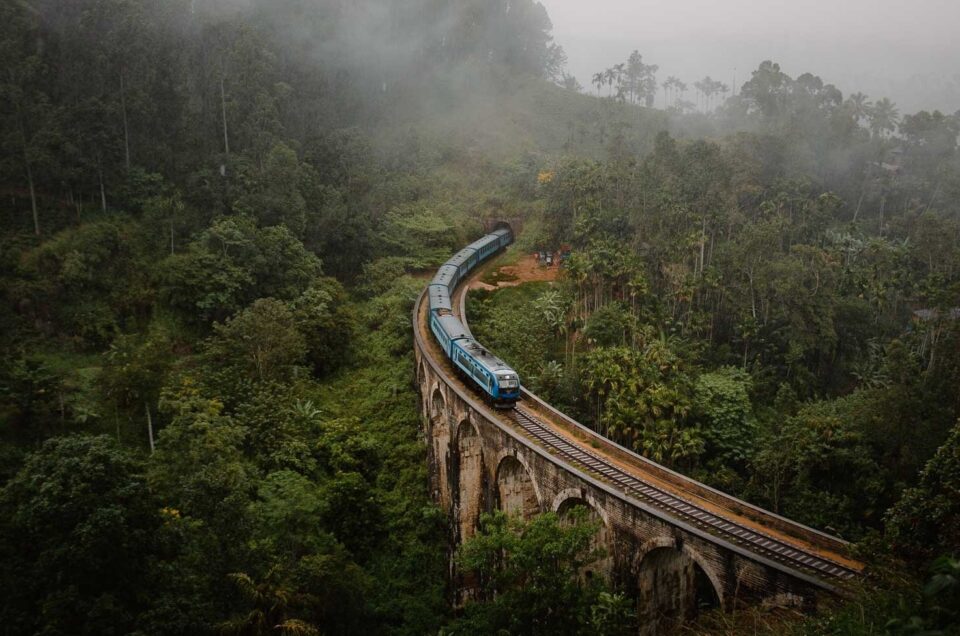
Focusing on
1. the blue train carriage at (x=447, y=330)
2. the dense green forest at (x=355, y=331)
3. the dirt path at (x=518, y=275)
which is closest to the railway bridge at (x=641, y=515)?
the dense green forest at (x=355, y=331)

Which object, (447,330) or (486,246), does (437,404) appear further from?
(486,246)

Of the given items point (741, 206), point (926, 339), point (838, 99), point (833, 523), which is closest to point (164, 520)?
point (833, 523)

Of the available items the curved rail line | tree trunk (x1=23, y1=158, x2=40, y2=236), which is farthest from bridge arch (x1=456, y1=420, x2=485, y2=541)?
tree trunk (x1=23, y1=158, x2=40, y2=236)

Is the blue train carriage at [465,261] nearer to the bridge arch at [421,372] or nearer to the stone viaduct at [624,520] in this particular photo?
the bridge arch at [421,372]

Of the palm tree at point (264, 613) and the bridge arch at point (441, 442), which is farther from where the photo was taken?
the bridge arch at point (441, 442)

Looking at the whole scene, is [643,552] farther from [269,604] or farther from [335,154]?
[335,154]

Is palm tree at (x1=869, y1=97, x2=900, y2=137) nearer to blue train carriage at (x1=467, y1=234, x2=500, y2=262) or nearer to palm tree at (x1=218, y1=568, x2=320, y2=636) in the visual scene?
blue train carriage at (x1=467, y1=234, x2=500, y2=262)
